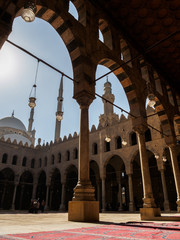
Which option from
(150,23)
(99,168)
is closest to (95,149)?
(99,168)

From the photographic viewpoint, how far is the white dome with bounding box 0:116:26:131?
36906 millimetres

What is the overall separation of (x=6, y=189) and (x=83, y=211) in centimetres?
2420

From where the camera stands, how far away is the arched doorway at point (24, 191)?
24828 mm

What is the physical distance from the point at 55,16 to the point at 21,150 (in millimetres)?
21560

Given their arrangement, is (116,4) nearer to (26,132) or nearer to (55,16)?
(55,16)

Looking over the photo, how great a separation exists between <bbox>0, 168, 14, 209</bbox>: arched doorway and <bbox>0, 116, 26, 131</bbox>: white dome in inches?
531

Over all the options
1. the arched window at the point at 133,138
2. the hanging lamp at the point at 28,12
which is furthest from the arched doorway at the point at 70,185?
the hanging lamp at the point at 28,12

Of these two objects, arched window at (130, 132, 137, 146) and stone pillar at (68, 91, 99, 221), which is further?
arched window at (130, 132, 137, 146)

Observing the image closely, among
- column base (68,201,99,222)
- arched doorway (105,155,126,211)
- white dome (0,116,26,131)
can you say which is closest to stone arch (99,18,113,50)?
column base (68,201,99,222)

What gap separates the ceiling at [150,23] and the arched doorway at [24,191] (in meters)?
21.8

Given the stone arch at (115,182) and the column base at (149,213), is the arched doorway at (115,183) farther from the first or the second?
the column base at (149,213)

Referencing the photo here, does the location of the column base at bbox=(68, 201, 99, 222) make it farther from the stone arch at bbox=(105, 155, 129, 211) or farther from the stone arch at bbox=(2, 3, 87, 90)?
the stone arch at bbox=(105, 155, 129, 211)

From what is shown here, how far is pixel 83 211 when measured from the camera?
176 inches

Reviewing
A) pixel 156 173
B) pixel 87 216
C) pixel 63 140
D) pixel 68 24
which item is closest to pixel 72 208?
pixel 87 216
